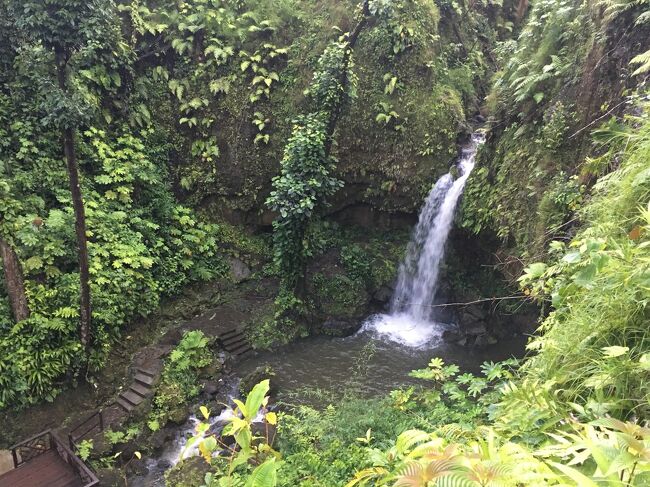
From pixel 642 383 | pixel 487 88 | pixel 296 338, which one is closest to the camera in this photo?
pixel 642 383

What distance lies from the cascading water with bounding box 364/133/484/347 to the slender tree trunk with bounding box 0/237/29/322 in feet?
27.6

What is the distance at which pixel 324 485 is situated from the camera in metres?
3.95

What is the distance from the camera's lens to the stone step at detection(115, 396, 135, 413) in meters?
8.82

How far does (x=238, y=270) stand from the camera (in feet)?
42.1

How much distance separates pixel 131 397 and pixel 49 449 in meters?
1.83

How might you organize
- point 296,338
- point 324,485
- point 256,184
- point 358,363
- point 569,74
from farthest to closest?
point 256,184, point 296,338, point 358,363, point 569,74, point 324,485

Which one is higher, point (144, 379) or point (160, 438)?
point (144, 379)

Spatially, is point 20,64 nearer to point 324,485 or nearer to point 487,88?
point 324,485

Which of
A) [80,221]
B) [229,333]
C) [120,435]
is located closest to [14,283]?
[80,221]

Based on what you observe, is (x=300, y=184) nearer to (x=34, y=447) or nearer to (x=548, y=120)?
(x=548, y=120)

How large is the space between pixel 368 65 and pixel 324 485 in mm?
12311

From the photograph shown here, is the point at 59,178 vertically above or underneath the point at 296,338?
above

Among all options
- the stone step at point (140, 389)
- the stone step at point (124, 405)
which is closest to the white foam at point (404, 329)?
the stone step at point (140, 389)

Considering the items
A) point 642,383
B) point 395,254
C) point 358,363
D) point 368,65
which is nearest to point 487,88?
point 368,65
